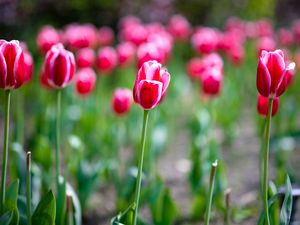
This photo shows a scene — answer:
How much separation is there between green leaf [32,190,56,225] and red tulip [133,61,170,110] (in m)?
0.42

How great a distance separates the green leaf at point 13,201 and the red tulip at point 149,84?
522 millimetres

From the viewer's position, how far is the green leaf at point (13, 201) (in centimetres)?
166

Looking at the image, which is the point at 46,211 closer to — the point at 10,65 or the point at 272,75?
the point at 10,65

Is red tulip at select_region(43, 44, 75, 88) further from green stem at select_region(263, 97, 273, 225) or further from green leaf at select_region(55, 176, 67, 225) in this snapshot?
green stem at select_region(263, 97, 273, 225)

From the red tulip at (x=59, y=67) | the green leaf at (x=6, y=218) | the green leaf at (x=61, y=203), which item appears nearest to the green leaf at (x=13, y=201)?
the green leaf at (x=6, y=218)

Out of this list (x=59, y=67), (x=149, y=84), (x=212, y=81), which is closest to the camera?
(x=149, y=84)

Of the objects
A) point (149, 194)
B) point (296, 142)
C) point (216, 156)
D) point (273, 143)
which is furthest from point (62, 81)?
point (296, 142)

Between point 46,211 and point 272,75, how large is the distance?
841 mm

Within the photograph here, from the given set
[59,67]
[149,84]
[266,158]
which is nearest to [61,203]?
[59,67]

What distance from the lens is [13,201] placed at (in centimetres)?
170

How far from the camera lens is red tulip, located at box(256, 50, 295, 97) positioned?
1576mm

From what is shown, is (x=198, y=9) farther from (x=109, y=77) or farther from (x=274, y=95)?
(x=274, y=95)

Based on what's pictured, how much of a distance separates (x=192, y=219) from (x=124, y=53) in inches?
56.0

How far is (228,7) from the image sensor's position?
820 cm
